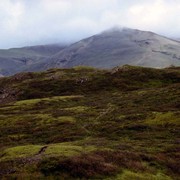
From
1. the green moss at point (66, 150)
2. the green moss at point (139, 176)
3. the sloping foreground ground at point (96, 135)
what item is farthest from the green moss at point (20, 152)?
the green moss at point (139, 176)

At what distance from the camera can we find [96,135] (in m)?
70.9

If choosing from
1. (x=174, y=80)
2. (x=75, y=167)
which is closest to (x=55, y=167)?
(x=75, y=167)

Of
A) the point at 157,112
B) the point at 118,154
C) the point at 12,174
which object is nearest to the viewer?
the point at 12,174

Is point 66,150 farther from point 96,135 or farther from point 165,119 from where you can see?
point 165,119

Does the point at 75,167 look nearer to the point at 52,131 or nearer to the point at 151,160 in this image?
the point at 151,160

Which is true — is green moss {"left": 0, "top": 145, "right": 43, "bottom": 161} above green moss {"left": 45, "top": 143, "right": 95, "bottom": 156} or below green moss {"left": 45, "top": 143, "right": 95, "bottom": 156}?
below

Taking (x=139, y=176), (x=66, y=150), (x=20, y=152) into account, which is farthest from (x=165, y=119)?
(x=139, y=176)

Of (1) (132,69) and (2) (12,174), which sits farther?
(1) (132,69)

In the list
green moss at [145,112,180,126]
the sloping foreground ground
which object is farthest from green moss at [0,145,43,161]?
green moss at [145,112,180,126]

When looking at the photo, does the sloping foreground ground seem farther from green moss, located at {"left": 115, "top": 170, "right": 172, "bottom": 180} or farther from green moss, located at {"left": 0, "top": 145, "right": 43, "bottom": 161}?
green moss, located at {"left": 115, "top": 170, "right": 172, "bottom": 180}

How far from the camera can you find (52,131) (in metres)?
78.3

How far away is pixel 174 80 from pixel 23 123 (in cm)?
9904

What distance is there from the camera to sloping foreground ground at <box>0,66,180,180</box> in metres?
→ 39.0

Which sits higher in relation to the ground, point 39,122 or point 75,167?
point 75,167
